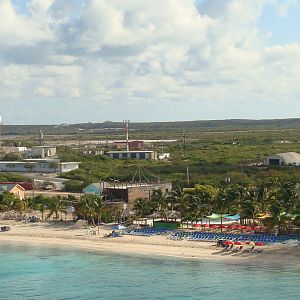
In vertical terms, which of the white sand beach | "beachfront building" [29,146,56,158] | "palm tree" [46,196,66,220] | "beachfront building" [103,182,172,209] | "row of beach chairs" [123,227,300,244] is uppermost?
"beachfront building" [29,146,56,158]

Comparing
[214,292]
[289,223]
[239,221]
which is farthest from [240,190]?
[214,292]

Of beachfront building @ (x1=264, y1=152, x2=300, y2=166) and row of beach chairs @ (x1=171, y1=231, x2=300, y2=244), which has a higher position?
beachfront building @ (x1=264, y1=152, x2=300, y2=166)

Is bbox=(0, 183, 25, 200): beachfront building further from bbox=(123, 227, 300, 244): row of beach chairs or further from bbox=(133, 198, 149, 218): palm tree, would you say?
bbox=(123, 227, 300, 244): row of beach chairs

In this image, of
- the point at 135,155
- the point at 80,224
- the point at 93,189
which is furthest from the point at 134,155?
the point at 80,224

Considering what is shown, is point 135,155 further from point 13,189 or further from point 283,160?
point 13,189

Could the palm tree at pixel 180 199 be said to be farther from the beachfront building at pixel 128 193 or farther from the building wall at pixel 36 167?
the building wall at pixel 36 167

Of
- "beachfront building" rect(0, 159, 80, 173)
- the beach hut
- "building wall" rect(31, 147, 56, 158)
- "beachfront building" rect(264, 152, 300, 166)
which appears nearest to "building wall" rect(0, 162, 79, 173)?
"beachfront building" rect(0, 159, 80, 173)
